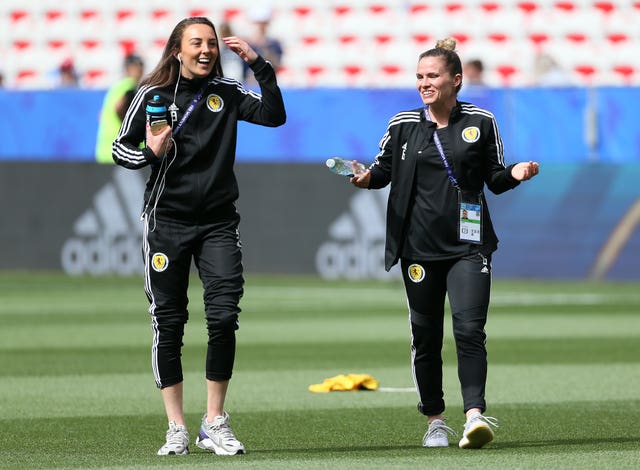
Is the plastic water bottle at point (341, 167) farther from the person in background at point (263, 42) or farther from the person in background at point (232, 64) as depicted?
the person in background at point (263, 42)

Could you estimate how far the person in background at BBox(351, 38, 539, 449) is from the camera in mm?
7824

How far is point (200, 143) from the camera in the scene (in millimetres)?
7672

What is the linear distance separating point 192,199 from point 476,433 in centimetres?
176

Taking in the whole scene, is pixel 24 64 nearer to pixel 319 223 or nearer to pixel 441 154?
pixel 319 223

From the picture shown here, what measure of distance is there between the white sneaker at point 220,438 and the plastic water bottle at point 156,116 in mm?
1418

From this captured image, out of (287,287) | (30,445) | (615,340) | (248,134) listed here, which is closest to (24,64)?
(248,134)

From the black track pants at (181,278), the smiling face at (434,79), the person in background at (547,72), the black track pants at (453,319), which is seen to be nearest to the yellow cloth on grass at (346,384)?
the black track pants at (453,319)

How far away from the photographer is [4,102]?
2219 centimetres

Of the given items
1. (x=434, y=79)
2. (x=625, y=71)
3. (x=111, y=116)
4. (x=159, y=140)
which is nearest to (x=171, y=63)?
(x=159, y=140)

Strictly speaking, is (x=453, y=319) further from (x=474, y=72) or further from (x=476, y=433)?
(x=474, y=72)

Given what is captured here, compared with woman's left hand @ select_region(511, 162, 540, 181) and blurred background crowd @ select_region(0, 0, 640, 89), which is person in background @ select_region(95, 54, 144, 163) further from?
woman's left hand @ select_region(511, 162, 540, 181)

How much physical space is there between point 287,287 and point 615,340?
22.3 feet

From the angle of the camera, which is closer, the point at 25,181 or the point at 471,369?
the point at 471,369

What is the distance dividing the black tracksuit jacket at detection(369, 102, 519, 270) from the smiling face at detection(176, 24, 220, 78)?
3.36 ft
